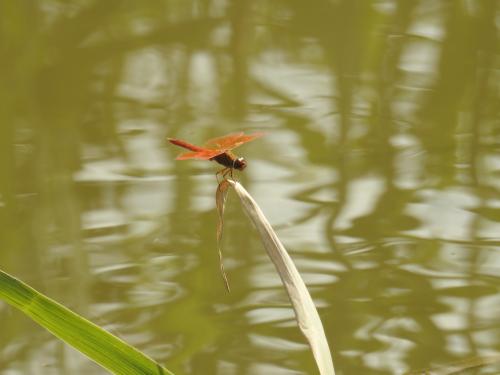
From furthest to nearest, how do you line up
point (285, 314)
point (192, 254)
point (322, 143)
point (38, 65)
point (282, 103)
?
1. point (38, 65)
2. point (282, 103)
3. point (322, 143)
4. point (192, 254)
5. point (285, 314)

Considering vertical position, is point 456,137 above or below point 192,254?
above

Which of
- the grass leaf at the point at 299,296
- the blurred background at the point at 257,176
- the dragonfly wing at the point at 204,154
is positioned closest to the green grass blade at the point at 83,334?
the grass leaf at the point at 299,296

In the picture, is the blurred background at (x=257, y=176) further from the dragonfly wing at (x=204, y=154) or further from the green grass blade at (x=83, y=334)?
the green grass blade at (x=83, y=334)

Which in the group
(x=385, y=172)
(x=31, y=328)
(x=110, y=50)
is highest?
(x=110, y=50)

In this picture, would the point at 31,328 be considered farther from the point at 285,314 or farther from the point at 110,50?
the point at 110,50

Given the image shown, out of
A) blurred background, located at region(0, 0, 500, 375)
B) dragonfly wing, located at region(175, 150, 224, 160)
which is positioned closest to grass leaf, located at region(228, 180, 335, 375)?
dragonfly wing, located at region(175, 150, 224, 160)

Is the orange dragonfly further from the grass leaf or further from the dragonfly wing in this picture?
the grass leaf

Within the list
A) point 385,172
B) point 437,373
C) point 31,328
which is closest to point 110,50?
point 385,172
